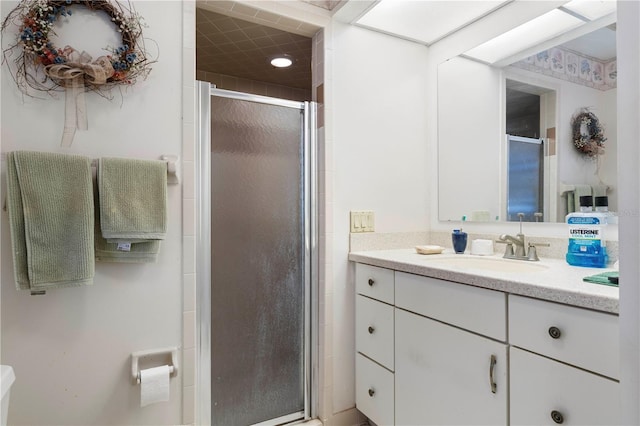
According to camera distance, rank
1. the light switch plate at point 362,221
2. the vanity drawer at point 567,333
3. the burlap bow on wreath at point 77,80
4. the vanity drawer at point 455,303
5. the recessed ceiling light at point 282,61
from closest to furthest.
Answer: the vanity drawer at point 567,333 < the vanity drawer at point 455,303 < the burlap bow on wreath at point 77,80 < the light switch plate at point 362,221 < the recessed ceiling light at point 282,61

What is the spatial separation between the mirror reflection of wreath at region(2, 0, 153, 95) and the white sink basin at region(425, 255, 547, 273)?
4.71 feet

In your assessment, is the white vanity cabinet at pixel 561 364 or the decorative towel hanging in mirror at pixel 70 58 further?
the decorative towel hanging in mirror at pixel 70 58

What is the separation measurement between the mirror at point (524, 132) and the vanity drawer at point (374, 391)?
37.3 inches

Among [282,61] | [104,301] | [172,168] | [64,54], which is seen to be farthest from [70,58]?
[282,61]

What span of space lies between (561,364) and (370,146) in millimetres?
1298

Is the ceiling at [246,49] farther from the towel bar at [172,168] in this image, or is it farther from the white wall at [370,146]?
the towel bar at [172,168]

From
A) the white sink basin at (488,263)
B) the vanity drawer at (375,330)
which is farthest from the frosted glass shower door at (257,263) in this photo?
the white sink basin at (488,263)

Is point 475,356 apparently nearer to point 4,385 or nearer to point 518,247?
point 518,247

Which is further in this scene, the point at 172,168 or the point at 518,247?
the point at 518,247

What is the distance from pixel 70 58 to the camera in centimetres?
125

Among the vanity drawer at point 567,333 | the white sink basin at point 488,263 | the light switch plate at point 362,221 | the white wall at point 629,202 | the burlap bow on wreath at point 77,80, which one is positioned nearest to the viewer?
the white wall at point 629,202

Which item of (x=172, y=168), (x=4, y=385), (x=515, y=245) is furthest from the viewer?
(x=515, y=245)

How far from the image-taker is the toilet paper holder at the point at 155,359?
1345mm

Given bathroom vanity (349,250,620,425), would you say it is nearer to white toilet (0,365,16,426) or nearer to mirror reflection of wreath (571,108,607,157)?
mirror reflection of wreath (571,108,607,157)
